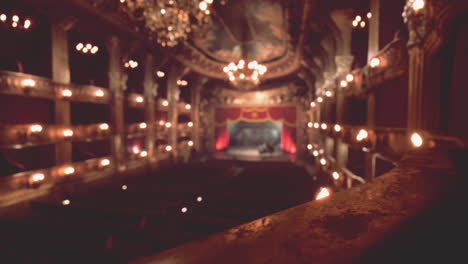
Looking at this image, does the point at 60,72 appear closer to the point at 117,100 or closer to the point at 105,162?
the point at 117,100

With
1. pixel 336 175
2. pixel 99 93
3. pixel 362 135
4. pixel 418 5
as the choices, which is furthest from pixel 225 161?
pixel 418 5

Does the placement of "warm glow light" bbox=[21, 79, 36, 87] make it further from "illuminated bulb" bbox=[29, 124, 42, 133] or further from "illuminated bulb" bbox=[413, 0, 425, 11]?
"illuminated bulb" bbox=[413, 0, 425, 11]

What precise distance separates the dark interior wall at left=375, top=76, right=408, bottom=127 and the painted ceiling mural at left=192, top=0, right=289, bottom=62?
5585 millimetres

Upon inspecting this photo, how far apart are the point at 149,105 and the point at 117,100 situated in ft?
8.23

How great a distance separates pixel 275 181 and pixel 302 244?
947 centimetres

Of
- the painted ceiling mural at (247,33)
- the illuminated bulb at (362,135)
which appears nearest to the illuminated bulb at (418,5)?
the illuminated bulb at (362,135)

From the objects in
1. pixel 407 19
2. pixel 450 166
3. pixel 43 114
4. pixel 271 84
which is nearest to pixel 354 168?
pixel 407 19

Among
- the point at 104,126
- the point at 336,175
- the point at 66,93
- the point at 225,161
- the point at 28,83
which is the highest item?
the point at 28,83

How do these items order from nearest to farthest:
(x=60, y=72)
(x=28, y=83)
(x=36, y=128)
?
(x=28, y=83), (x=36, y=128), (x=60, y=72)

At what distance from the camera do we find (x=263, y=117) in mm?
20250

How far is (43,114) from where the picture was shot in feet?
24.7

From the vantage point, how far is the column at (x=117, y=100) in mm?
9828

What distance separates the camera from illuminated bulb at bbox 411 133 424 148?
340 cm

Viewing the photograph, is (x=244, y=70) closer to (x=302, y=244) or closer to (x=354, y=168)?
(x=354, y=168)
